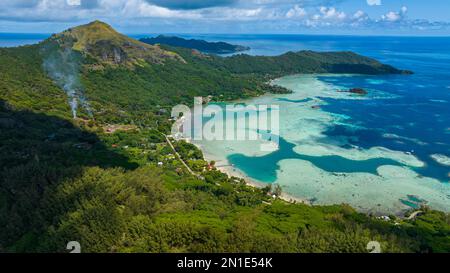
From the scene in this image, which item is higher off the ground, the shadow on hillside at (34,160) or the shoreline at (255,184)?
the shadow on hillside at (34,160)

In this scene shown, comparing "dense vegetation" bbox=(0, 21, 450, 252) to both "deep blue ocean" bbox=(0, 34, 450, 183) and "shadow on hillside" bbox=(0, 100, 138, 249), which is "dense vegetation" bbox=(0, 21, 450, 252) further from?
"deep blue ocean" bbox=(0, 34, 450, 183)

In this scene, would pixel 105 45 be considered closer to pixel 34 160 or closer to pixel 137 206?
pixel 34 160

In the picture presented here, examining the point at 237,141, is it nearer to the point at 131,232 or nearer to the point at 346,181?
the point at 346,181

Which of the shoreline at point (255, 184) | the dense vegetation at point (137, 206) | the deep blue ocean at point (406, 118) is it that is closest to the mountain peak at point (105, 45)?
the dense vegetation at point (137, 206)

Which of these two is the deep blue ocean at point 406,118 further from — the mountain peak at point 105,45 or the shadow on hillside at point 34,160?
the mountain peak at point 105,45

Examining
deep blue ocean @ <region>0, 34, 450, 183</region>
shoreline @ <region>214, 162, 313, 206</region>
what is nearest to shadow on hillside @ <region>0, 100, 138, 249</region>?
shoreline @ <region>214, 162, 313, 206</region>

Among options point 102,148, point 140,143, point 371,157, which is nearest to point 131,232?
point 102,148
